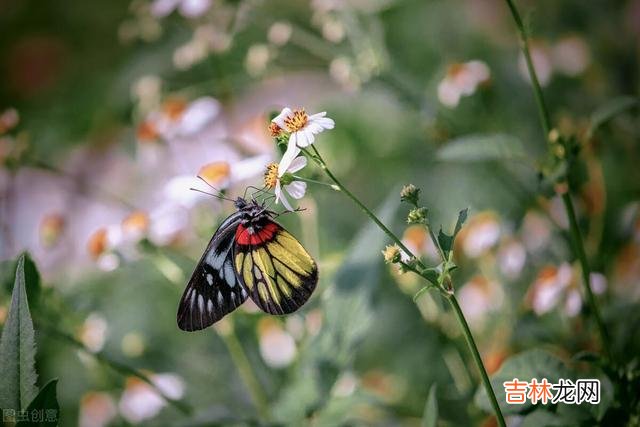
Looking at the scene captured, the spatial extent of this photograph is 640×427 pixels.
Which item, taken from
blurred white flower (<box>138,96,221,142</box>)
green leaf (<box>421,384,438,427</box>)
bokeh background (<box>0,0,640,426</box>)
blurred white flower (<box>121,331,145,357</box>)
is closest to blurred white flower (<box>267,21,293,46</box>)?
bokeh background (<box>0,0,640,426</box>)

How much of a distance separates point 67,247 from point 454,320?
0.65 m

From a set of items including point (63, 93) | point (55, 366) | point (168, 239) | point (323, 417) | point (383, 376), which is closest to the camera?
point (323, 417)

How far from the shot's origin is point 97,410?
0.89 m

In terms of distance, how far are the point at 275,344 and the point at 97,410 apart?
0.79 feet

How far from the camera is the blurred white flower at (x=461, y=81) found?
85 cm

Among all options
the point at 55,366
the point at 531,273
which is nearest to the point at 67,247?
the point at 55,366

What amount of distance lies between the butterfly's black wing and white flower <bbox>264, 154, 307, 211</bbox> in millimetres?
89

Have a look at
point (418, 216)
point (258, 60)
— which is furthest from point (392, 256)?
point (258, 60)

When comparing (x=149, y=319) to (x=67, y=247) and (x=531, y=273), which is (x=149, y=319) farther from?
(x=531, y=273)

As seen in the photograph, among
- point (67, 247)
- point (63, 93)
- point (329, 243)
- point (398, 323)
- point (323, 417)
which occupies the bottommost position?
point (323, 417)

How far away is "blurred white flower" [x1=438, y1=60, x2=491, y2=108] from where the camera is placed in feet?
2.81

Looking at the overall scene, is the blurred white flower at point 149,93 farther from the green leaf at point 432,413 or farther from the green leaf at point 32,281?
the green leaf at point 432,413

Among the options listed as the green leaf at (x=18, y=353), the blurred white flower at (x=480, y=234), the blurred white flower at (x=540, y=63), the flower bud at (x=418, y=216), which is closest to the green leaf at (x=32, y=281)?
the green leaf at (x=18, y=353)

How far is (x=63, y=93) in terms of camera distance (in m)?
1.79
